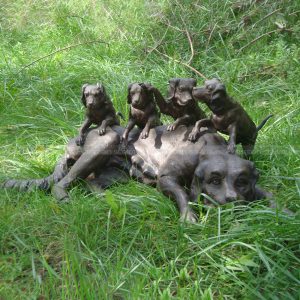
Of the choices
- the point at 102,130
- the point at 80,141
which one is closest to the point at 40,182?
the point at 80,141

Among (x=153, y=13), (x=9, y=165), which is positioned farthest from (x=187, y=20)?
(x=9, y=165)

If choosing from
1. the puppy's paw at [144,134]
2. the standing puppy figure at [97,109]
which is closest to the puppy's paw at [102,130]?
the standing puppy figure at [97,109]

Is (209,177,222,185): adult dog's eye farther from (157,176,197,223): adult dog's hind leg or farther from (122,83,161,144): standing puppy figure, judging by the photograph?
(122,83,161,144): standing puppy figure

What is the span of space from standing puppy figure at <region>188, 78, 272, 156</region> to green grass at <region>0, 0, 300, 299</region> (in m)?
0.45

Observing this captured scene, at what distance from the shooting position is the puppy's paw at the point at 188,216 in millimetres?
3344

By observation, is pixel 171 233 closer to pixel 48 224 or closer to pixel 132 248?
pixel 132 248

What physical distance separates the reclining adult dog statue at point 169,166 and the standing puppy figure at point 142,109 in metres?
0.07

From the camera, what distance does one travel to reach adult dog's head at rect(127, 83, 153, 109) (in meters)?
3.98

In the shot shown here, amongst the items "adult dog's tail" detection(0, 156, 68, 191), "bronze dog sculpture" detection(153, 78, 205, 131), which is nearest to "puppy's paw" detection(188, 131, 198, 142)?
"bronze dog sculpture" detection(153, 78, 205, 131)

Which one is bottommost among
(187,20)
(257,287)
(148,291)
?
(187,20)

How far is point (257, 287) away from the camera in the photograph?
2.76 metres

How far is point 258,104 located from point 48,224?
3420mm

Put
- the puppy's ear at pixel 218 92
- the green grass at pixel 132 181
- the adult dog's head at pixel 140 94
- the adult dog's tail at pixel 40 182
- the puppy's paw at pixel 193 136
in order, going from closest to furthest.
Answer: the green grass at pixel 132 181 < the puppy's ear at pixel 218 92 < the puppy's paw at pixel 193 136 < the adult dog's head at pixel 140 94 < the adult dog's tail at pixel 40 182

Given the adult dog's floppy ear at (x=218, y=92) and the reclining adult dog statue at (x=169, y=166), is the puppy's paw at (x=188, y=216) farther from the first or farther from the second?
the adult dog's floppy ear at (x=218, y=92)
